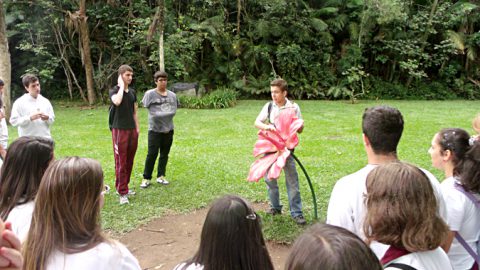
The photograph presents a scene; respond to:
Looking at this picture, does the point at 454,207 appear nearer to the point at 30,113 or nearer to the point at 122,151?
the point at 122,151

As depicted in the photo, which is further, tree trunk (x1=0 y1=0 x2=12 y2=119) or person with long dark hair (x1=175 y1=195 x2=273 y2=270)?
tree trunk (x1=0 y1=0 x2=12 y2=119)

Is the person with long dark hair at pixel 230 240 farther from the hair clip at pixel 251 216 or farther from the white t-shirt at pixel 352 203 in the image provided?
the white t-shirt at pixel 352 203

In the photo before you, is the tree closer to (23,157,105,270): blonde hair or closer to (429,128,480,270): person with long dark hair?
(23,157,105,270): blonde hair

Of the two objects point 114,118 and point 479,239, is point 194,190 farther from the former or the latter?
point 479,239

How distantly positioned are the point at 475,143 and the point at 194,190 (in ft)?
12.7

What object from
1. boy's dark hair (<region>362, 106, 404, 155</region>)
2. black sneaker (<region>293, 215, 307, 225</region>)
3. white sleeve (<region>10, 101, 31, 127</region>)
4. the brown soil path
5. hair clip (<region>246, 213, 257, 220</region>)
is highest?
boy's dark hair (<region>362, 106, 404, 155</region>)

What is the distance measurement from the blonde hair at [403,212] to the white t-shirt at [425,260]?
0.02 m

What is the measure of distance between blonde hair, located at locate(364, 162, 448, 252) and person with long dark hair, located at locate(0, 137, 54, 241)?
5.28ft

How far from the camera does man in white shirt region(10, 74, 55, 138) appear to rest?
16.3 feet

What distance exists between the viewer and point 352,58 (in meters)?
16.6

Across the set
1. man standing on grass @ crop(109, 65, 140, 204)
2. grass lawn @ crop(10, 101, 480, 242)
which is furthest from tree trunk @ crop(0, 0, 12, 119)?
man standing on grass @ crop(109, 65, 140, 204)

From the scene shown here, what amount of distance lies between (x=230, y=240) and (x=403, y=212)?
63 centimetres

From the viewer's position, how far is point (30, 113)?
507 cm

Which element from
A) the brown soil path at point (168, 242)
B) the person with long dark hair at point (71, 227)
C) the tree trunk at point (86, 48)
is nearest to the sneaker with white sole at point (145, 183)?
the brown soil path at point (168, 242)
